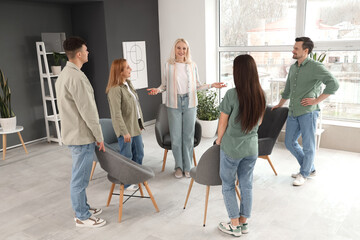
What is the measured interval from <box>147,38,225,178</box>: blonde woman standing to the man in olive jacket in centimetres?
119

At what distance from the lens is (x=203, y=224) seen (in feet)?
10.2

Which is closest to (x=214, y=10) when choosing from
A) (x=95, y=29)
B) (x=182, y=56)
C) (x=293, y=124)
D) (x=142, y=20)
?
(x=142, y=20)

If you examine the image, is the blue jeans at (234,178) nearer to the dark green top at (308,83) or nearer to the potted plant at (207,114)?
the dark green top at (308,83)

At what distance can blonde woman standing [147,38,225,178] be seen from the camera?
4.01m

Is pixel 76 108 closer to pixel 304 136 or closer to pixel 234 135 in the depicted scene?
pixel 234 135

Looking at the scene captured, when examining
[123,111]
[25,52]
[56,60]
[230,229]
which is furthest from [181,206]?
[25,52]

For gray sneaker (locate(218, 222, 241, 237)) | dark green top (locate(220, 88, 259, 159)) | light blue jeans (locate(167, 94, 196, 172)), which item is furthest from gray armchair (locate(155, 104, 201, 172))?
dark green top (locate(220, 88, 259, 159))

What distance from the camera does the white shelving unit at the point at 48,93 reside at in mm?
5516

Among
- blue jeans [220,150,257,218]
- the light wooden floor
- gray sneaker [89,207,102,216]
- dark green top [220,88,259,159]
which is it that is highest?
dark green top [220,88,259,159]

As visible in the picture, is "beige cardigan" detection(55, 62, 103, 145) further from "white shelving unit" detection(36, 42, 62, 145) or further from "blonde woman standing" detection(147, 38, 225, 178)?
"white shelving unit" detection(36, 42, 62, 145)

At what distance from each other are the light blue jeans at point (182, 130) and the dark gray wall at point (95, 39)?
236 centimetres

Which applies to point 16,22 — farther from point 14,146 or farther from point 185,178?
point 185,178

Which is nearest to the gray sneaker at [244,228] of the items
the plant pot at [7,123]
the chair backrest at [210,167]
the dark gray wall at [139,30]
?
the chair backrest at [210,167]

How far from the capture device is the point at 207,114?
19.5 ft
